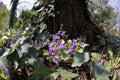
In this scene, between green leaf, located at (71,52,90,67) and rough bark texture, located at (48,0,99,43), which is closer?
green leaf, located at (71,52,90,67)

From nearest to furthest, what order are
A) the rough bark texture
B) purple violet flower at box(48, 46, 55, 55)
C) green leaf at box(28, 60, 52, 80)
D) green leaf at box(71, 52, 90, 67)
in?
green leaf at box(28, 60, 52, 80), green leaf at box(71, 52, 90, 67), purple violet flower at box(48, 46, 55, 55), the rough bark texture

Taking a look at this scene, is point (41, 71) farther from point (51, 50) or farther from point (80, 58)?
point (51, 50)

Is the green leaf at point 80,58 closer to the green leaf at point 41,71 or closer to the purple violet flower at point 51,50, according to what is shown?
the green leaf at point 41,71

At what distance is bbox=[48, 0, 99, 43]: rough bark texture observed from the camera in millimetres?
2951

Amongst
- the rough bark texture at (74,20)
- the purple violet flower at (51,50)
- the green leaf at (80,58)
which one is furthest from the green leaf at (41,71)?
the rough bark texture at (74,20)

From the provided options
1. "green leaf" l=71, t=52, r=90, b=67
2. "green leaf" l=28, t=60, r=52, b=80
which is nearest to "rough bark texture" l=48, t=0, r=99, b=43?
"green leaf" l=71, t=52, r=90, b=67

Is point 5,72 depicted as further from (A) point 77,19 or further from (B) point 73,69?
(A) point 77,19

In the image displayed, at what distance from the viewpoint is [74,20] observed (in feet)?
9.83

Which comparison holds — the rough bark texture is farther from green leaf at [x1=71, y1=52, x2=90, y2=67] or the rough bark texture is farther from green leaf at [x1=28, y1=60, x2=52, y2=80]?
green leaf at [x1=28, y1=60, x2=52, y2=80]

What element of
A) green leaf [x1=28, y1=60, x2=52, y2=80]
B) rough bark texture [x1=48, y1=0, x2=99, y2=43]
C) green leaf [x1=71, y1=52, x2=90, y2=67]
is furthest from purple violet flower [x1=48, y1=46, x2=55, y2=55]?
rough bark texture [x1=48, y1=0, x2=99, y2=43]

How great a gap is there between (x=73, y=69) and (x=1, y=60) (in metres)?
0.65

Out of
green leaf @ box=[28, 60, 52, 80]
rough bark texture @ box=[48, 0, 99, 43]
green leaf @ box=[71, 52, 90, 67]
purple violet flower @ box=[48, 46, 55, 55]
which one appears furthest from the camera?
rough bark texture @ box=[48, 0, 99, 43]

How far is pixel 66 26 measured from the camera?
2.93 meters

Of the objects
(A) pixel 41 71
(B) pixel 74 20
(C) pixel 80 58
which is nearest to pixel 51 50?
(C) pixel 80 58
